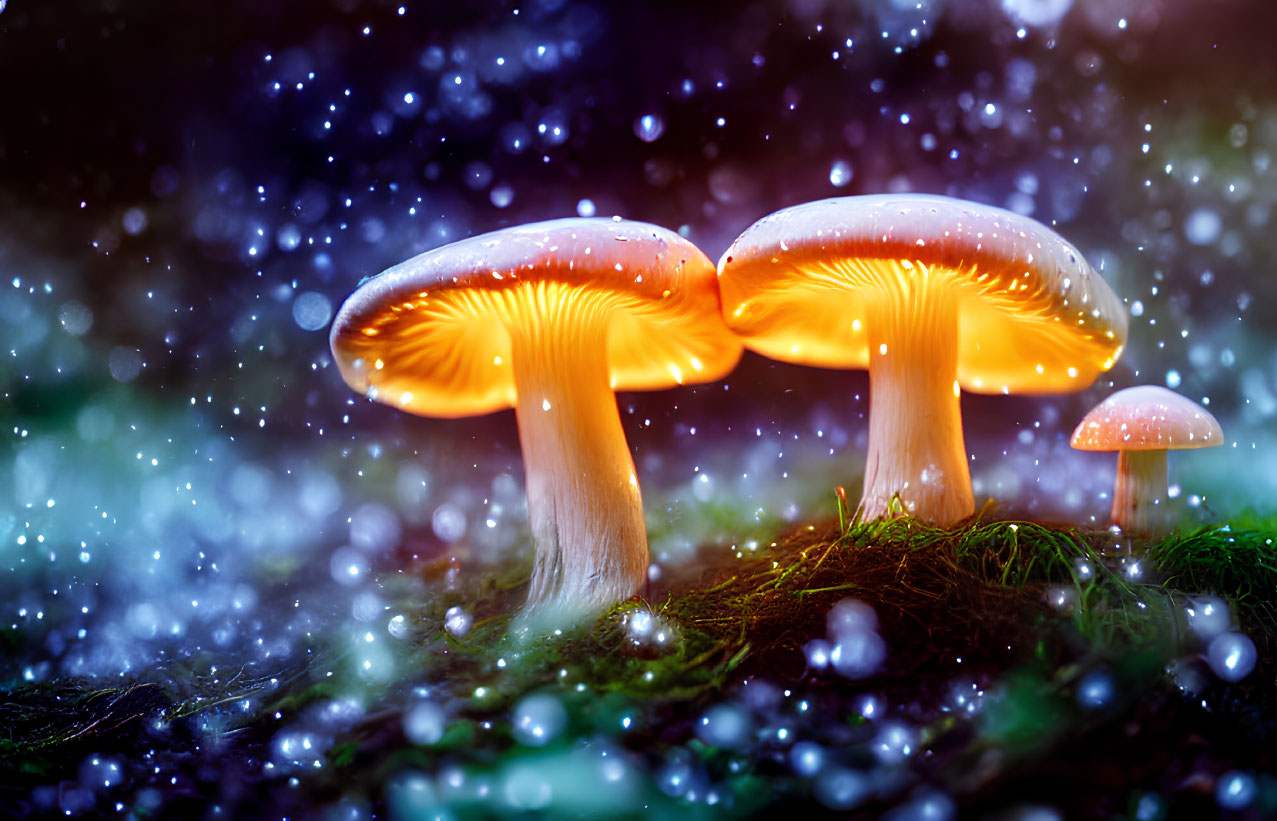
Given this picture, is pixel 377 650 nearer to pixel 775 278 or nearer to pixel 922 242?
pixel 775 278

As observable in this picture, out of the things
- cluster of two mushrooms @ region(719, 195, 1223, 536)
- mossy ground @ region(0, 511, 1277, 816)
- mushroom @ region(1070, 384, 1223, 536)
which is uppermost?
cluster of two mushrooms @ region(719, 195, 1223, 536)

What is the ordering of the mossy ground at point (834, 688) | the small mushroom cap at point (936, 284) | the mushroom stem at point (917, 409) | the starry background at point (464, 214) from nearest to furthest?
1. the mossy ground at point (834, 688)
2. the small mushroom cap at point (936, 284)
3. the mushroom stem at point (917, 409)
4. the starry background at point (464, 214)

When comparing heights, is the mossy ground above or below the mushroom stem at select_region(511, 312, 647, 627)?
below

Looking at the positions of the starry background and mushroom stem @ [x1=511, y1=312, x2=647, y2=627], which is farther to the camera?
the starry background

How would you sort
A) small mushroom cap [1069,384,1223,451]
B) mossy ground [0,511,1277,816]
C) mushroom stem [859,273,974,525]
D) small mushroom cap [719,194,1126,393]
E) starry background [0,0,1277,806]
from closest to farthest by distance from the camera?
mossy ground [0,511,1277,816] → small mushroom cap [719,194,1126,393] → small mushroom cap [1069,384,1223,451] → mushroom stem [859,273,974,525] → starry background [0,0,1277,806]

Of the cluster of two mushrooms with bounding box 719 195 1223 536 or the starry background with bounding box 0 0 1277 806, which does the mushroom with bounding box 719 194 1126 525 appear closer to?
the cluster of two mushrooms with bounding box 719 195 1223 536

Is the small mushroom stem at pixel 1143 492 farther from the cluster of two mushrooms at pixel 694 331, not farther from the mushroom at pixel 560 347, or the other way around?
the mushroom at pixel 560 347

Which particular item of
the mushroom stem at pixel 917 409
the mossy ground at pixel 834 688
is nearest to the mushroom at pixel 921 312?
the mushroom stem at pixel 917 409

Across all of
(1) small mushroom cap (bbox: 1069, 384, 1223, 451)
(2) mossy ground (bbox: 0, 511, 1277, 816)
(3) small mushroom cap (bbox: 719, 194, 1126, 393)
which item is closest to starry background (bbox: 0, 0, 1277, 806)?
(3) small mushroom cap (bbox: 719, 194, 1126, 393)
